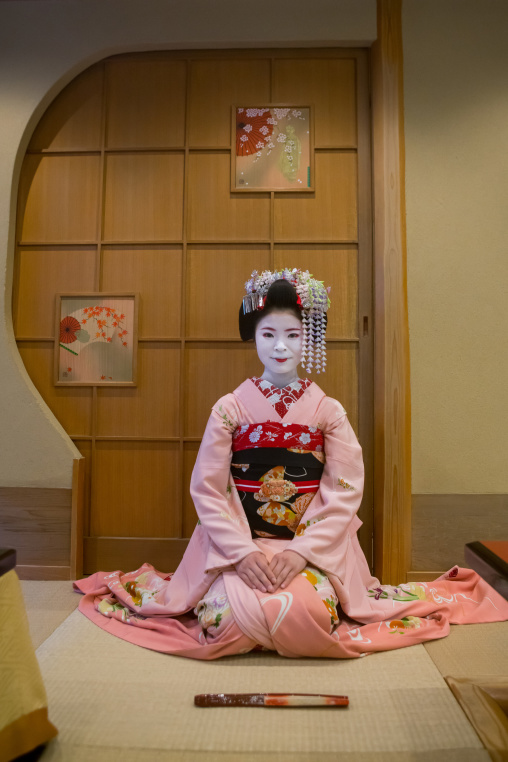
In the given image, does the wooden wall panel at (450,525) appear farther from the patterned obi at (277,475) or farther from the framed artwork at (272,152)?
the framed artwork at (272,152)

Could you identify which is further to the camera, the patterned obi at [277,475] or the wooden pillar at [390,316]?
the wooden pillar at [390,316]

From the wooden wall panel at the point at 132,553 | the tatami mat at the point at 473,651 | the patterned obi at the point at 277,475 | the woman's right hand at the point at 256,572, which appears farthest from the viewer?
the wooden wall panel at the point at 132,553

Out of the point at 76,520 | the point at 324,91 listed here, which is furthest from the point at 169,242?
the point at 76,520

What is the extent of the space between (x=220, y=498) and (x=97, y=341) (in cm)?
130

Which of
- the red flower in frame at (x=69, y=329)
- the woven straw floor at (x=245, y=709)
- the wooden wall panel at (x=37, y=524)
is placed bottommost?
the woven straw floor at (x=245, y=709)

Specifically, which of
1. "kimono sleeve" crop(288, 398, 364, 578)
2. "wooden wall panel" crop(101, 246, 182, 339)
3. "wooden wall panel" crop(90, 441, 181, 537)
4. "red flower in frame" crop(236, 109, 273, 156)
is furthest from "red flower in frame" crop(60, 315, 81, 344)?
"kimono sleeve" crop(288, 398, 364, 578)

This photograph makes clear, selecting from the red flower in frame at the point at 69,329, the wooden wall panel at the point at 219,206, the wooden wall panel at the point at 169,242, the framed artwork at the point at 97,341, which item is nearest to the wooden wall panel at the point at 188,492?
the wooden wall panel at the point at 169,242

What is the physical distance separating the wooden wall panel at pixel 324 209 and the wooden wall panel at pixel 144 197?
0.62 meters

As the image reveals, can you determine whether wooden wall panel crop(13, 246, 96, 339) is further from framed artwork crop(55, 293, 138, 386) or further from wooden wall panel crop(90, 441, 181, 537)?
wooden wall panel crop(90, 441, 181, 537)

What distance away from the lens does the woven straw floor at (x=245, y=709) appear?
1469mm

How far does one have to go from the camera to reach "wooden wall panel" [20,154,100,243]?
319 cm

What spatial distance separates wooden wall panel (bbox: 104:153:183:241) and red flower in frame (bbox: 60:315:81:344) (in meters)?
0.53

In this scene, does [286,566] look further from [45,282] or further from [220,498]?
[45,282]

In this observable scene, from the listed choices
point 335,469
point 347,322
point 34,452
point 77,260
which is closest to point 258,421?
point 335,469
